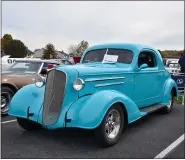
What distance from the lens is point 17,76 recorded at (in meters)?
6.52

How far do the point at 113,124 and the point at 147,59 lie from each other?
2414 millimetres

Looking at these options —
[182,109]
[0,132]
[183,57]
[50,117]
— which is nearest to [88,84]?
[50,117]

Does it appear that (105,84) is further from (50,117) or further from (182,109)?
(182,109)

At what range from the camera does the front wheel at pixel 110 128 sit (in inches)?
149

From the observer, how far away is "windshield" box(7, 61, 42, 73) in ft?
22.8

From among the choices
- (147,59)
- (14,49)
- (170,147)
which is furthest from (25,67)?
(14,49)

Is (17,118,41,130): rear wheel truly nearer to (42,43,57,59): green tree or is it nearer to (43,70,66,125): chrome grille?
(43,70,66,125): chrome grille

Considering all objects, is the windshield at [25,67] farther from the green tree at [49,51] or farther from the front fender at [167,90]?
the green tree at [49,51]

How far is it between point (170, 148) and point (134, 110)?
3.04 ft

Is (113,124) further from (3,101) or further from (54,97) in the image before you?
(3,101)

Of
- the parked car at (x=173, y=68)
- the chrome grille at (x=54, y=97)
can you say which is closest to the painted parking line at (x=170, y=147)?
the chrome grille at (x=54, y=97)

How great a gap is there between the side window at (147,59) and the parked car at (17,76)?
2677mm

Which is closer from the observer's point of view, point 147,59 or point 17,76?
point 147,59

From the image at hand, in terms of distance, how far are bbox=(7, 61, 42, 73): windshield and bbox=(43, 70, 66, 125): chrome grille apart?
3.05m
